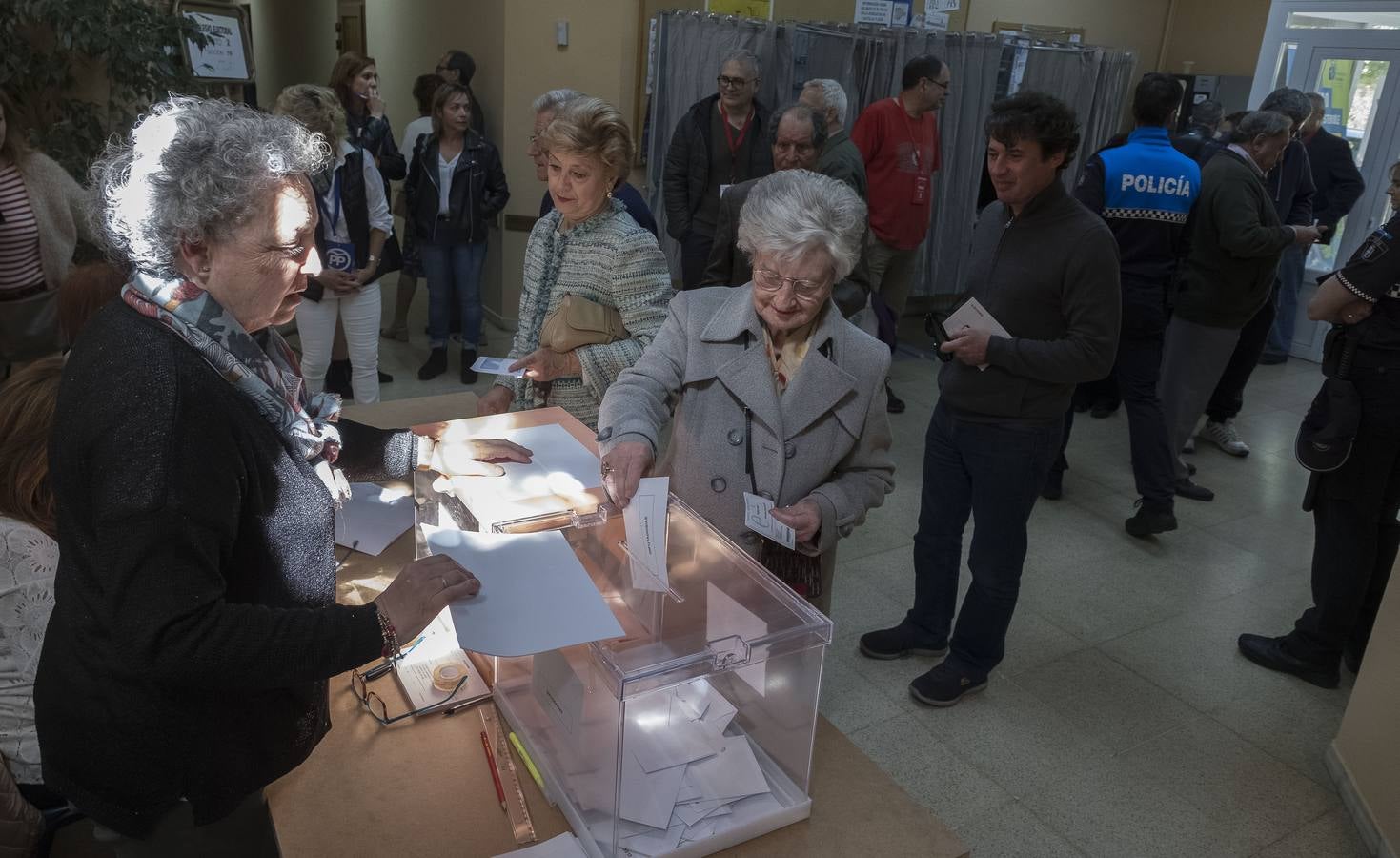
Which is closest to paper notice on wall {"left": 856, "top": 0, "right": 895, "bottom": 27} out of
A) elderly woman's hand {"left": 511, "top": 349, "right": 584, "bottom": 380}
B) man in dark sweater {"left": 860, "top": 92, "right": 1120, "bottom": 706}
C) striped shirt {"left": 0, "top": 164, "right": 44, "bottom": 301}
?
man in dark sweater {"left": 860, "top": 92, "right": 1120, "bottom": 706}

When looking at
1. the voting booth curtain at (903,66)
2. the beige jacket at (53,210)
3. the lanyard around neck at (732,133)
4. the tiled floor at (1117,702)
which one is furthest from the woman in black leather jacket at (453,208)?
the tiled floor at (1117,702)

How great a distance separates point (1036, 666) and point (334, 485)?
2631 millimetres

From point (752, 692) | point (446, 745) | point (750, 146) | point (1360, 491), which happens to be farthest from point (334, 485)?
point (750, 146)

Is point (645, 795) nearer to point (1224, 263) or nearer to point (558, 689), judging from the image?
point (558, 689)

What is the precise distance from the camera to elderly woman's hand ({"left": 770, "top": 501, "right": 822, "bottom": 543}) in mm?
1779

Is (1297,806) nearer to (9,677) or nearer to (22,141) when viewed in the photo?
(9,677)

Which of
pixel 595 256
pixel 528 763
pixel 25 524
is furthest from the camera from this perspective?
pixel 595 256

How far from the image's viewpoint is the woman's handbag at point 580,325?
7.70 ft

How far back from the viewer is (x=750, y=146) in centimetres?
509

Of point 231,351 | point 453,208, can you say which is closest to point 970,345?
point 231,351

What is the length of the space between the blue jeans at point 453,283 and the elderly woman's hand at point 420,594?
181 inches

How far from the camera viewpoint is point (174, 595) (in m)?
1.07

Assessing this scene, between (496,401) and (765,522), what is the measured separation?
111cm

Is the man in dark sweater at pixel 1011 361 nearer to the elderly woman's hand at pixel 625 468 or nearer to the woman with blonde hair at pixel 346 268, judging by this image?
the elderly woman's hand at pixel 625 468
